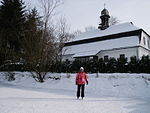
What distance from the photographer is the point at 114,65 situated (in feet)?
56.5

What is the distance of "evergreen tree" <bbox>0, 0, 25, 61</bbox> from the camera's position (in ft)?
94.3

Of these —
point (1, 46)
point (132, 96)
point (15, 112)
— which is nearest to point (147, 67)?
point (132, 96)

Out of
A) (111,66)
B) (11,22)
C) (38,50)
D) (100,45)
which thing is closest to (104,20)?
(100,45)

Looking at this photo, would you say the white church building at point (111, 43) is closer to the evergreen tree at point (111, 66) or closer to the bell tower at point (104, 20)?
the bell tower at point (104, 20)

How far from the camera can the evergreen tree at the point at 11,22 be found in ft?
94.3

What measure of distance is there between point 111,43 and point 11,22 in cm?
1669

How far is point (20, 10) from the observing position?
31.7 m

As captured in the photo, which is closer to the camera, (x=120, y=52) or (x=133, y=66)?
(x=133, y=66)

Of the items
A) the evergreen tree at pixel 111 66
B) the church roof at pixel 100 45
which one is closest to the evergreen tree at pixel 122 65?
the evergreen tree at pixel 111 66

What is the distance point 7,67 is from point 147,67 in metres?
18.5

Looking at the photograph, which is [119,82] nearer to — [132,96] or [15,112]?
[132,96]

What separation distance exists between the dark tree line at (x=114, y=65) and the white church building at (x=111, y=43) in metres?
10.9

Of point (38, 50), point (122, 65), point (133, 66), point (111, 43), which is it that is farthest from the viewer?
point (111, 43)

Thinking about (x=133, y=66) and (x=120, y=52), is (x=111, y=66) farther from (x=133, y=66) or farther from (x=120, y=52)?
(x=120, y=52)
